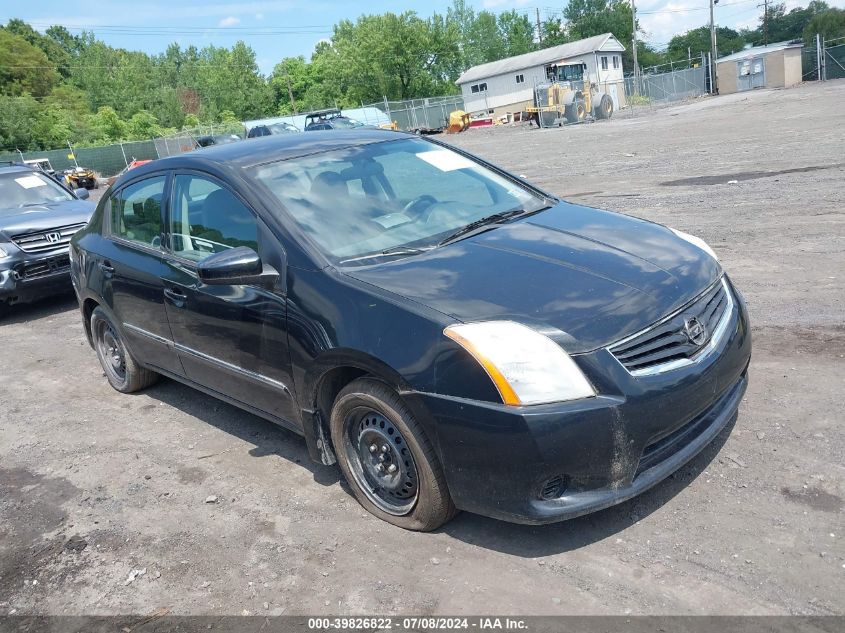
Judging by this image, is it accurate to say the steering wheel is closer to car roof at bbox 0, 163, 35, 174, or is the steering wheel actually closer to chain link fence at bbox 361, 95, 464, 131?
car roof at bbox 0, 163, 35, 174

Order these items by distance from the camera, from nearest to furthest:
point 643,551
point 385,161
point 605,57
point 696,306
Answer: point 643,551
point 696,306
point 385,161
point 605,57

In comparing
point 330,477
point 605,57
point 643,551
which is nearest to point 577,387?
point 643,551

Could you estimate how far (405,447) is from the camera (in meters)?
3.42

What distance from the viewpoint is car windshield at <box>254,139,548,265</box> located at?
3943mm

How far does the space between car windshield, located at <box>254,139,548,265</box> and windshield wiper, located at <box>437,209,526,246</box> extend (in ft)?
0.07

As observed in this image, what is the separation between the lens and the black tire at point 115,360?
229 inches

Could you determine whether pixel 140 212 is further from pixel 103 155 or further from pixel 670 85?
pixel 670 85

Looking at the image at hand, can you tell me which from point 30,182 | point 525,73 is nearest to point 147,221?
point 30,182

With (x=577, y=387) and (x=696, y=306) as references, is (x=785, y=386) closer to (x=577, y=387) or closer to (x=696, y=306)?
(x=696, y=306)

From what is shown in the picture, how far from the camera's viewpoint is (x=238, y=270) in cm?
378

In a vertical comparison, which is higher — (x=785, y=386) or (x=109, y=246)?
(x=109, y=246)

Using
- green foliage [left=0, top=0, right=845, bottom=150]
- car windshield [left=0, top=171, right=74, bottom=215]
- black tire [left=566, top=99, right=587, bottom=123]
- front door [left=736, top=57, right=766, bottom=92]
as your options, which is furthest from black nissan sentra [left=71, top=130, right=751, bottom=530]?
green foliage [left=0, top=0, right=845, bottom=150]

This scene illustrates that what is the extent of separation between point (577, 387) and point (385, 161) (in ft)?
7.25

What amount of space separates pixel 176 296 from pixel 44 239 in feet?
18.0
